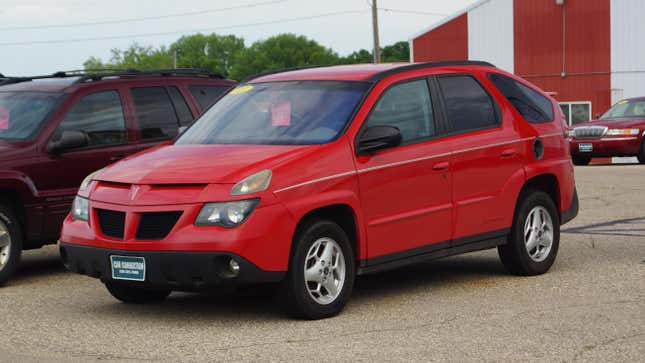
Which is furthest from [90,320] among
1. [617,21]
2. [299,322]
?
[617,21]

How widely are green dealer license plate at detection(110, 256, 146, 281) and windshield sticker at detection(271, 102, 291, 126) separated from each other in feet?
5.08

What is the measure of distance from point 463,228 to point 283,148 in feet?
5.74

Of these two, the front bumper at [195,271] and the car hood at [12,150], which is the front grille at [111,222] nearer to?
the front bumper at [195,271]

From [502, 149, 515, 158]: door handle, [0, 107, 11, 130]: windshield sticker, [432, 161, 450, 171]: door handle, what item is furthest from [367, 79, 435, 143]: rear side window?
[0, 107, 11, 130]: windshield sticker

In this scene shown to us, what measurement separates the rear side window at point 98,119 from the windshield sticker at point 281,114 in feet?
9.19

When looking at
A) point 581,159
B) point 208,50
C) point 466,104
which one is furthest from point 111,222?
point 208,50

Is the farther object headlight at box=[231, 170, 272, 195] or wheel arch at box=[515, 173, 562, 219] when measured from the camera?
wheel arch at box=[515, 173, 562, 219]

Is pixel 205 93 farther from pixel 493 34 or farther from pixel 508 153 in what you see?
pixel 493 34

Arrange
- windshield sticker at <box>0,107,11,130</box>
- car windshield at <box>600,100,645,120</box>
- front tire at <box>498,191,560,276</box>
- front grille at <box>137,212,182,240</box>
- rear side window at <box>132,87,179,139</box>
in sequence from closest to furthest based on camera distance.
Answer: front grille at <box>137,212,182,240</box>, front tire at <box>498,191,560,276</box>, windshield sticker at <box>0,107,11,130</box>, rear side window at <box>132,87,179,139</box>, car windshield at <box>600,100,645,120</box>

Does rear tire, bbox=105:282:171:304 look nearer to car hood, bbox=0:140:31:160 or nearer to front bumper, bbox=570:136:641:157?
car hood, bbox=0:140:31:160

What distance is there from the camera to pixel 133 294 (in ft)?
27.8

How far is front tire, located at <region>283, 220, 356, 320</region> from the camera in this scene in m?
7.43

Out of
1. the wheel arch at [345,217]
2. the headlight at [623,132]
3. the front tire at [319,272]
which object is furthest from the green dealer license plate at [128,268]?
the headlight at [623,132]

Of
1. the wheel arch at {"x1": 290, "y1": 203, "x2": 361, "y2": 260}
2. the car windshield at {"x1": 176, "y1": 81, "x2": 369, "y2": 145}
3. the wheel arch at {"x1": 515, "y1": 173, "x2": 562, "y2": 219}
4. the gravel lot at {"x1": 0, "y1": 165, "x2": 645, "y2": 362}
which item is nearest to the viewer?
the gravel lot at {"x1": 0, "y1": 165, "x2": 645, "y2": 362}
